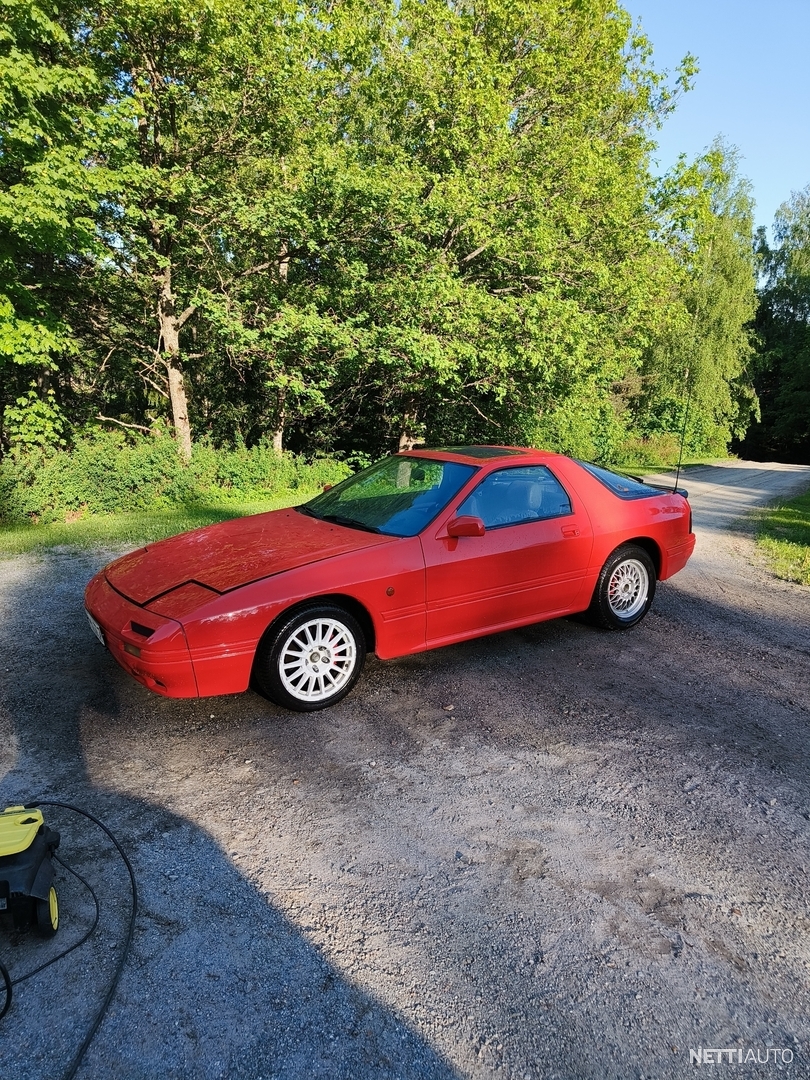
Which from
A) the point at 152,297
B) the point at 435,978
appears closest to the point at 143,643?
the point at 435,978

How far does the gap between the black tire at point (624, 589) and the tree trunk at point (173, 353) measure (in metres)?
9.93

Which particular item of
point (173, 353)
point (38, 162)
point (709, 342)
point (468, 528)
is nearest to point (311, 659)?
point (468, 528)

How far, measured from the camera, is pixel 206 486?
41.1ft

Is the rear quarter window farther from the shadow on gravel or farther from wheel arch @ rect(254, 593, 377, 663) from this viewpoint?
the shadow on gravel

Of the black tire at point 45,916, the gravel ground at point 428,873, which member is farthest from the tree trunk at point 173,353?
the black tire at point 45,916

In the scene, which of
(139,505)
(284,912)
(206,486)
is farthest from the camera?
(206,486)

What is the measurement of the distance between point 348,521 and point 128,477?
27.6 feet

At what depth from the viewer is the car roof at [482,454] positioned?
4.74 metres

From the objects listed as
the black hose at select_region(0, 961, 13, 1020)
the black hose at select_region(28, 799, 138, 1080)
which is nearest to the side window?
the black hose at select_region(28, 799, 138, 1080)

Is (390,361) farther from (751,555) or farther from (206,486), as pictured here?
(751,555)

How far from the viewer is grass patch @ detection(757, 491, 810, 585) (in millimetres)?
7602

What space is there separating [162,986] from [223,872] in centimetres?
50

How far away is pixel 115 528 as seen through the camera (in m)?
9.05

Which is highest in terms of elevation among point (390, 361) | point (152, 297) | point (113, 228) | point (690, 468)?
point (113, 228)
